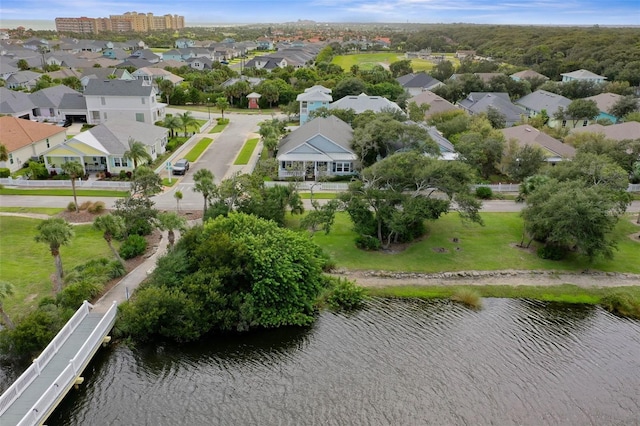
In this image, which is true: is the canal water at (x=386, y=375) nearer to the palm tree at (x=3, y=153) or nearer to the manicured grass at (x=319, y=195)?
the manicured grass at (x=319, y=195)

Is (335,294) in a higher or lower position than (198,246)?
lower

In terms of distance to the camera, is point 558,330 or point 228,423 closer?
point 228,423

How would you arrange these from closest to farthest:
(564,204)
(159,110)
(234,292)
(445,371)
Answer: (445,371) < (234,292) < (564,204) < (159,110)

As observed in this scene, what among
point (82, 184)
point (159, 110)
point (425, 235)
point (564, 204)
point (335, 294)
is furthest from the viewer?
point (159, 110)

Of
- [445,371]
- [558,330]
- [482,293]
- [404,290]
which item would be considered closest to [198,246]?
[404,290]

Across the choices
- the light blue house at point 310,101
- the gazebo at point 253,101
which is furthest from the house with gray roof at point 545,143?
the gazebo at point 253,101

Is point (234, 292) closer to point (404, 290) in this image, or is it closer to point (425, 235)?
point (404, 290)
